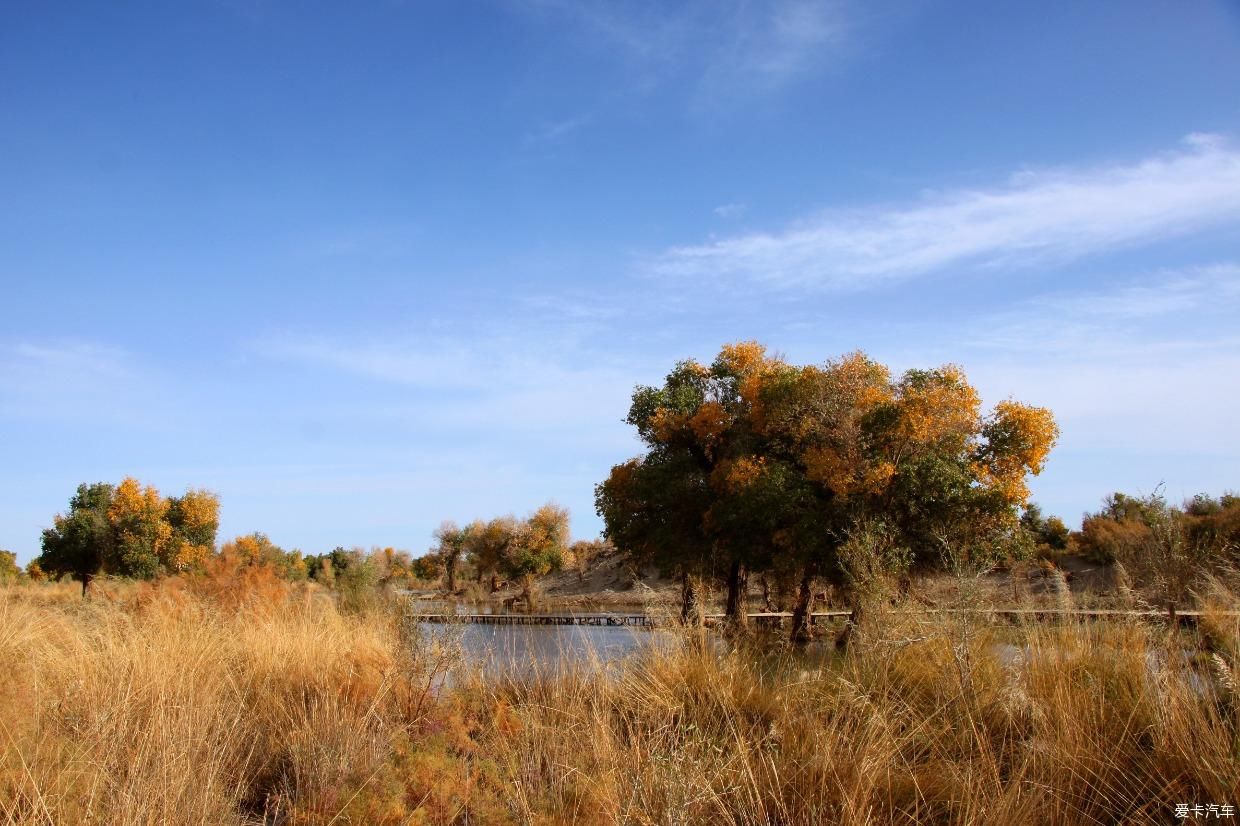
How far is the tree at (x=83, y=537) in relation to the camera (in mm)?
34500

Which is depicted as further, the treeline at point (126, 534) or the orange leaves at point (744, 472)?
the treeline at point (126, 534)

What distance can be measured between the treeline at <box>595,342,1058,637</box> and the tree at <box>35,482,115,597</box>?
26.5 metres

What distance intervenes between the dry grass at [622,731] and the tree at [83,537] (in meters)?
31.0

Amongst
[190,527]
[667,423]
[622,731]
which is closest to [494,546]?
[190,527]

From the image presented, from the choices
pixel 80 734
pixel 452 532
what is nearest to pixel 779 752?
pixel 80 734

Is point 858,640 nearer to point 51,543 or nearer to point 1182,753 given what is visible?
point 1182,753

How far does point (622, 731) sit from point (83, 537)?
119 ft

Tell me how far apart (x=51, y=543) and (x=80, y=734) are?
3715 cm

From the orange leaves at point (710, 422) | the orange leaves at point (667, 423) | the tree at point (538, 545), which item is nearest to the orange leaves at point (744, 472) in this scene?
the orange leaves at point (710, 422)

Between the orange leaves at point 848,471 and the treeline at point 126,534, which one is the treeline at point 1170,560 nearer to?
the orange leaves at point 848,471

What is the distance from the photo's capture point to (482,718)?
6965 mm

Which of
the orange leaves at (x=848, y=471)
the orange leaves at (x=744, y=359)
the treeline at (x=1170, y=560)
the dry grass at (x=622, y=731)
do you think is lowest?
the dry grass at (x=622, y=731)

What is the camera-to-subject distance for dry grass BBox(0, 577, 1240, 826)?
394cm

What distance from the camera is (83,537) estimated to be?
34375mm
